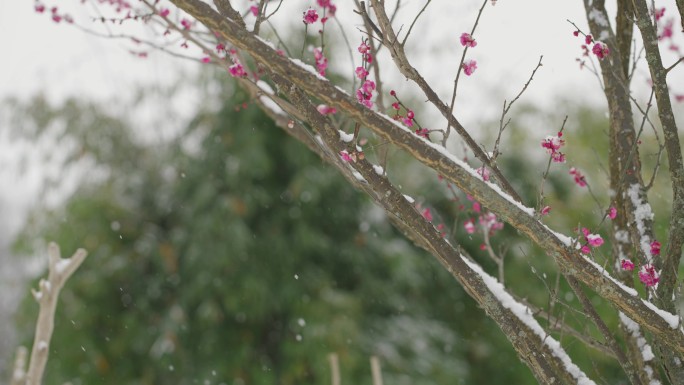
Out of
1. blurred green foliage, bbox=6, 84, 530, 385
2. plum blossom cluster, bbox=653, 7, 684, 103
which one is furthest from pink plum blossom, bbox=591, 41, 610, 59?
blurred green foliage, bbox=6, 84, 530, 385

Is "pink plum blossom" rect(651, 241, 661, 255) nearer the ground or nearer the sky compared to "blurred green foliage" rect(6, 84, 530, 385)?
nearer the sky

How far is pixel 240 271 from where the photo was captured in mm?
3723

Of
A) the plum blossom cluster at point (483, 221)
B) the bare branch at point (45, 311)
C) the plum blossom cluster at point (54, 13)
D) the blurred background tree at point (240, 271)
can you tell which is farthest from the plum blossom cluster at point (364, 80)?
the blurred background tree at point (240, 271)

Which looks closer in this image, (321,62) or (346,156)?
(346,156)

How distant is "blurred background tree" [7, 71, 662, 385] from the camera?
3.67m

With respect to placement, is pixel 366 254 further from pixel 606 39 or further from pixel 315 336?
pixel 606 39

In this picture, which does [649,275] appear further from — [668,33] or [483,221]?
[668,33]

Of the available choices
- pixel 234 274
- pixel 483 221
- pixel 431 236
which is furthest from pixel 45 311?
pixel 234 274

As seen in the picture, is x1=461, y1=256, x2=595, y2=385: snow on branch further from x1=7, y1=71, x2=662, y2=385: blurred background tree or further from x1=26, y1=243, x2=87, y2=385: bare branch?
x1=7, y1=71, x2=662, y2=385: blurred background tree

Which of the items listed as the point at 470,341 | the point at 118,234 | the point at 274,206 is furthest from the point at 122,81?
the point at 470,341

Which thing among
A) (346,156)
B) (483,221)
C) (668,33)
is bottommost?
(346,156)

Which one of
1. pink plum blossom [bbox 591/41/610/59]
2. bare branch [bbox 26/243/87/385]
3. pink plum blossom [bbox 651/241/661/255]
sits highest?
pink plum blossom [bbox 591/41/610/59]

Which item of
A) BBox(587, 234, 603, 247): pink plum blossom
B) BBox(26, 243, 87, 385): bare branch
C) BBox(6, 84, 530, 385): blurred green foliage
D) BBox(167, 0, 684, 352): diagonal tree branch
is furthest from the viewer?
BBox(6, 84, 530, 385): blurred green foliage

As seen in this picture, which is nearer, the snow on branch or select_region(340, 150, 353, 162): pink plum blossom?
select_region(340, 150, 353, 162): pink plum blossom
